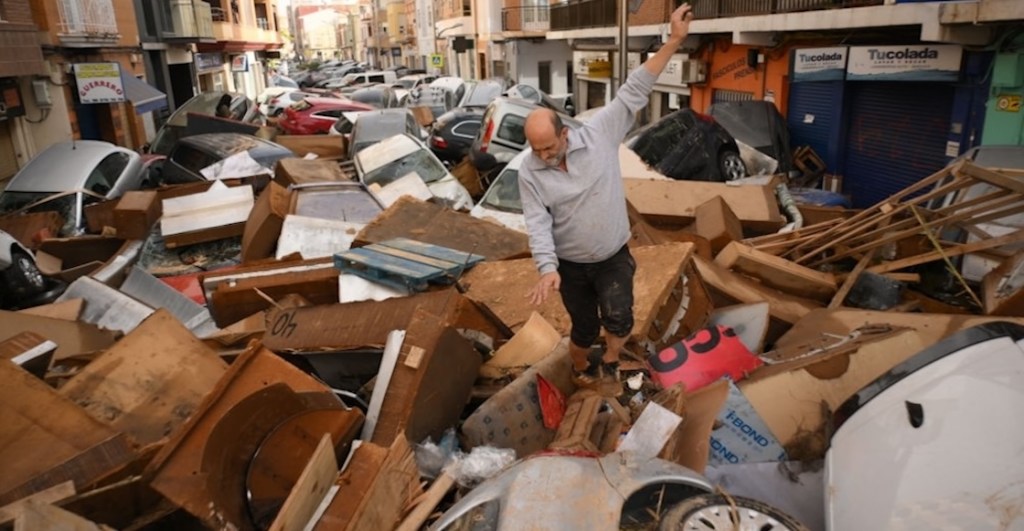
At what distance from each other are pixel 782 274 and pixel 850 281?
1.52 ft

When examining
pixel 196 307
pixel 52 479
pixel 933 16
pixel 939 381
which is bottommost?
pixel 196 307

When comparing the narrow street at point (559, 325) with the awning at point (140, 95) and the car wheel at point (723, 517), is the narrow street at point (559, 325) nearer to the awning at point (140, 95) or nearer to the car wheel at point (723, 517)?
the car wheel at point (723, 517)

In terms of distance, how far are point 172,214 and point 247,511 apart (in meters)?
5.50

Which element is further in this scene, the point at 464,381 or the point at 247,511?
the point at 464,381

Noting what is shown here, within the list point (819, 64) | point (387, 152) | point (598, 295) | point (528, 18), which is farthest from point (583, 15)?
point (598, 295)

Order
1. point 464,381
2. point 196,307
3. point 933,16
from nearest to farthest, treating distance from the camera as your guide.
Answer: point 464,381
point 196,307
point 933,16

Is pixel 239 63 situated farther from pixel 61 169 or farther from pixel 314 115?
pixel 61 169

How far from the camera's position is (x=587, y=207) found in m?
3.48

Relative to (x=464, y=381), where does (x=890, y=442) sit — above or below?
above

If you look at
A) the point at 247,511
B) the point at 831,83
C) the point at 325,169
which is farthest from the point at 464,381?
the point at 831,83

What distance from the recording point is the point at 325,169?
9.13 metres

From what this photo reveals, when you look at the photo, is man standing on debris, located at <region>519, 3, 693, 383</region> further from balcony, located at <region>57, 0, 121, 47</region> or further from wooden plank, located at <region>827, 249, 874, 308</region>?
balcony, located at <region>57, 0, 121, 47</region>

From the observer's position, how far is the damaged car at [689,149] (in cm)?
886

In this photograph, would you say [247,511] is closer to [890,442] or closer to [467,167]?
[890,442]
